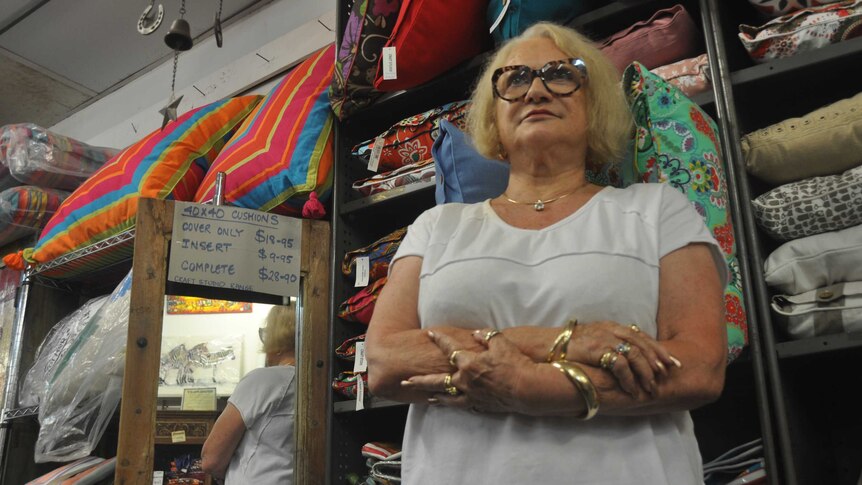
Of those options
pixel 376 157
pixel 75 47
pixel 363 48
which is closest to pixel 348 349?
pixel 376 157

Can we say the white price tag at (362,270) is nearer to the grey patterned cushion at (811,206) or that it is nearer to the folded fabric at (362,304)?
the folded fabric at (362,304)

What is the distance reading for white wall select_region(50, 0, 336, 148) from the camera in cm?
335

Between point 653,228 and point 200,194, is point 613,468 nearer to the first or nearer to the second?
point 653,228

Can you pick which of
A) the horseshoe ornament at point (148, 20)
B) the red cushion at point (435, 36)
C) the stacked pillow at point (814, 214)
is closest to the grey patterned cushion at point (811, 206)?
the stacked pillow at point (814, 214)

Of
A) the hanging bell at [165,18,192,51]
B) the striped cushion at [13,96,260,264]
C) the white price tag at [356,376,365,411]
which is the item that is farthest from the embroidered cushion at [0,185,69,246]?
the white price tag at [356,376,365,411]

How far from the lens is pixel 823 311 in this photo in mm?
1449

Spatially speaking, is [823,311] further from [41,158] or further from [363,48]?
[41,158]

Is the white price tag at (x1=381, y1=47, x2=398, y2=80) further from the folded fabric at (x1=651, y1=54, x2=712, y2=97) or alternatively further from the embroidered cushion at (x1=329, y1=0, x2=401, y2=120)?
the folded fabric at (x1=651, y1=54, x2=712, y2=97)

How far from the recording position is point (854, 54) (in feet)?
5.14

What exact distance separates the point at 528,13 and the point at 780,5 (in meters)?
0.58

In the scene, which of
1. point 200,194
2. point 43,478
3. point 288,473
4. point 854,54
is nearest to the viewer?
point 854,54

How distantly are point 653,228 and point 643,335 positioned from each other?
21 centimetres

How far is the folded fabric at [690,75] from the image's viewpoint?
1725 millimetres

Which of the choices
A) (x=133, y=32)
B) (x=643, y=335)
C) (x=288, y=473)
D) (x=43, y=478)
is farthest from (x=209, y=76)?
(x=643, y=335)
